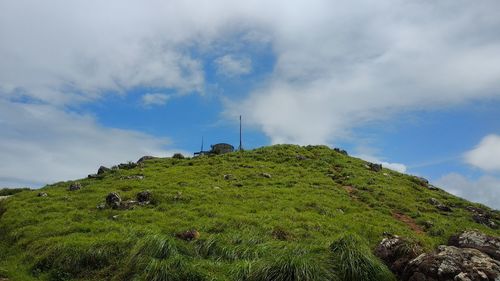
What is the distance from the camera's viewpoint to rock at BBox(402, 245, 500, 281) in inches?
565

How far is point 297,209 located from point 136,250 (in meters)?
14.0

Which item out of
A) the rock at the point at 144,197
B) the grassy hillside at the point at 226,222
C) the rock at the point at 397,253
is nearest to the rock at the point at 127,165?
the grassy hillside at the point at 226,222

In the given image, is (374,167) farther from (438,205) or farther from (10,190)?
(10,190)

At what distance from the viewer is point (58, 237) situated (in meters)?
20.8

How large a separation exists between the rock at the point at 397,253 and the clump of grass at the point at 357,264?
73cm

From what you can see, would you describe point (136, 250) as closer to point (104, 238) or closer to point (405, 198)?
point (104, 238)

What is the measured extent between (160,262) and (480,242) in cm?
1329

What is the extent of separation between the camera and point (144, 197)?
2898 cm

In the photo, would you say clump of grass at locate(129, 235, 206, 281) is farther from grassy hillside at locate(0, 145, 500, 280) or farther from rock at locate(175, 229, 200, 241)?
rock at locate(175, 229, 200, 241)

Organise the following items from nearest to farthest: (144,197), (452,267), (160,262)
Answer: (452,267), (160,262), (144,197)

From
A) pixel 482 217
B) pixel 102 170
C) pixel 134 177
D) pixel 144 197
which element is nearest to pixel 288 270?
pixel 144 197

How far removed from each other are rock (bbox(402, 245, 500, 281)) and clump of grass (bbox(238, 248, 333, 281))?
3.12 meters

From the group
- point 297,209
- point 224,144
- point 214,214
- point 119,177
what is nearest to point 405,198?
point 297,209

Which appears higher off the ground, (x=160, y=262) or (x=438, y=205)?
(x=438, y=205)
